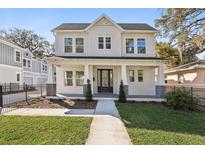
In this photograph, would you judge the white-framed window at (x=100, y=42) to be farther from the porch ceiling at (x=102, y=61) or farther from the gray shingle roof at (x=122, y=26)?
the porch ceiling at (x=102, y=61)

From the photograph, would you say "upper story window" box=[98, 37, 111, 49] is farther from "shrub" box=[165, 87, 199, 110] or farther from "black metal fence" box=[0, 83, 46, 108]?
"shrub" box=[165, 87, 199, 110]

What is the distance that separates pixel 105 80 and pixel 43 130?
490 inches

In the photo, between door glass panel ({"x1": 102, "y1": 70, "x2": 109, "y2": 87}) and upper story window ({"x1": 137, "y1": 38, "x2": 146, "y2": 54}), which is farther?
door glass panel ({"x1": 102, "y1": 70, "x2": 109, "y2": 87})

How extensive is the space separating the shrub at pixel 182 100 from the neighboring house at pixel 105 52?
239 inches

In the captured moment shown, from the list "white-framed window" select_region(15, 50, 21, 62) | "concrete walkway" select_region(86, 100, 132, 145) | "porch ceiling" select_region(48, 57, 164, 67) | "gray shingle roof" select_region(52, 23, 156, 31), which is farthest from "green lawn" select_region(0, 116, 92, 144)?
"white-framed window" select_region(15, 50, 21, 62)

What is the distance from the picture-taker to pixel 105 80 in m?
19.0

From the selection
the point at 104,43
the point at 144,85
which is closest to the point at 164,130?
the point at 144,85

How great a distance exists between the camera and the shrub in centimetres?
1203

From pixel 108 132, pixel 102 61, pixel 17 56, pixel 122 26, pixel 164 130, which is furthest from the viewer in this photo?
pixel 17 56

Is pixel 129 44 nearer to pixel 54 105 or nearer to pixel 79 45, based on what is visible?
pixel 79 45

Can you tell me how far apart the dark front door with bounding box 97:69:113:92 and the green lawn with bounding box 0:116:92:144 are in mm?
10578

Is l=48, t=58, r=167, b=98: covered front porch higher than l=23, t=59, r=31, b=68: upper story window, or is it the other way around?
l=23, t=59, r=31, b=68: upper story window

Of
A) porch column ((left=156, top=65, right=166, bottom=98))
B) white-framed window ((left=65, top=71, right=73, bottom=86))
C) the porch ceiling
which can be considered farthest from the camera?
white-framed window ((left=65, top=71, right=73, bottom=86))
